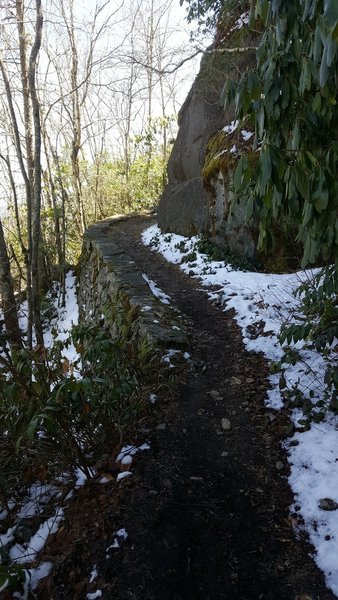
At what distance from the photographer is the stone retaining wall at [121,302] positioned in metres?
4.25

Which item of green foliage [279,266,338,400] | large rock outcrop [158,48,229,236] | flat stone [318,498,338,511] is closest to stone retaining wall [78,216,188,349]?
green foliage [279,266,338,400]

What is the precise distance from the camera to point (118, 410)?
3025mm

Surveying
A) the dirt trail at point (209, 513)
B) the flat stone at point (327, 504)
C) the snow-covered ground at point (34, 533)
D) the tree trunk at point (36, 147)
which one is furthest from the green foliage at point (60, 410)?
the tree trunk at point (36, 147)

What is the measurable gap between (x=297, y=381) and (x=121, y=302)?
2.88 m

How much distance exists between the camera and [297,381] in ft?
11.2

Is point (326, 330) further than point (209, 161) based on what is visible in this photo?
No

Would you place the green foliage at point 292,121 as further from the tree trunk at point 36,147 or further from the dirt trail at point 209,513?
the tree trunk at point 36,147

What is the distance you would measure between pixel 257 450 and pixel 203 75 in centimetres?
764

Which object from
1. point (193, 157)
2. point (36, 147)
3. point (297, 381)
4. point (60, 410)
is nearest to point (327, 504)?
point (297, 381)

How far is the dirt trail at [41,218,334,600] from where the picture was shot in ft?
6.35

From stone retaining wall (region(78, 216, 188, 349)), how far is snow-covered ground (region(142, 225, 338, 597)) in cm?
98

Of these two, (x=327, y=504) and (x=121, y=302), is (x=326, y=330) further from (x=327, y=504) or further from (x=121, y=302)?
(x=121, y=302)

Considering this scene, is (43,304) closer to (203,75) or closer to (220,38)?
(203,75)

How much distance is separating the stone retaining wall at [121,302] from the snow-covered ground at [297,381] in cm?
98
